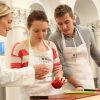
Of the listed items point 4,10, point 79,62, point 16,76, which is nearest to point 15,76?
point 16,76

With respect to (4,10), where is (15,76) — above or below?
below

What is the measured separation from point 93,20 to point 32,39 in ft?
19.8

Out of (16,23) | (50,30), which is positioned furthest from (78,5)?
(16,23)

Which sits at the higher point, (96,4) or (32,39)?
(96,4)

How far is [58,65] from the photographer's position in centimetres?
209

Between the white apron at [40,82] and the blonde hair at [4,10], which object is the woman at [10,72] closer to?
the blonde hair at [4,10]

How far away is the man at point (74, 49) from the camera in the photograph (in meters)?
2.26

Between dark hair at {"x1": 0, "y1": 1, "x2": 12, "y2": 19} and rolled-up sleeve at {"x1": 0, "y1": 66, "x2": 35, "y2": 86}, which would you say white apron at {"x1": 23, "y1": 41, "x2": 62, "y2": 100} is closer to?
rolled-up sleeve at {"x1": 0, "y1": 66, "x2": 35, "y2": 86}

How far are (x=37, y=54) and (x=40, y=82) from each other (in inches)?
8.5

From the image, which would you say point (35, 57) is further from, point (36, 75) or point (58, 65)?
point (36, 75)

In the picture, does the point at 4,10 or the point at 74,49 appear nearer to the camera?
the point at 4,10

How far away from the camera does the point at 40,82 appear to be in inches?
76.3

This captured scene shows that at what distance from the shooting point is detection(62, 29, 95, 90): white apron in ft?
7.70

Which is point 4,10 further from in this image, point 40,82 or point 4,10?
point 40,82
